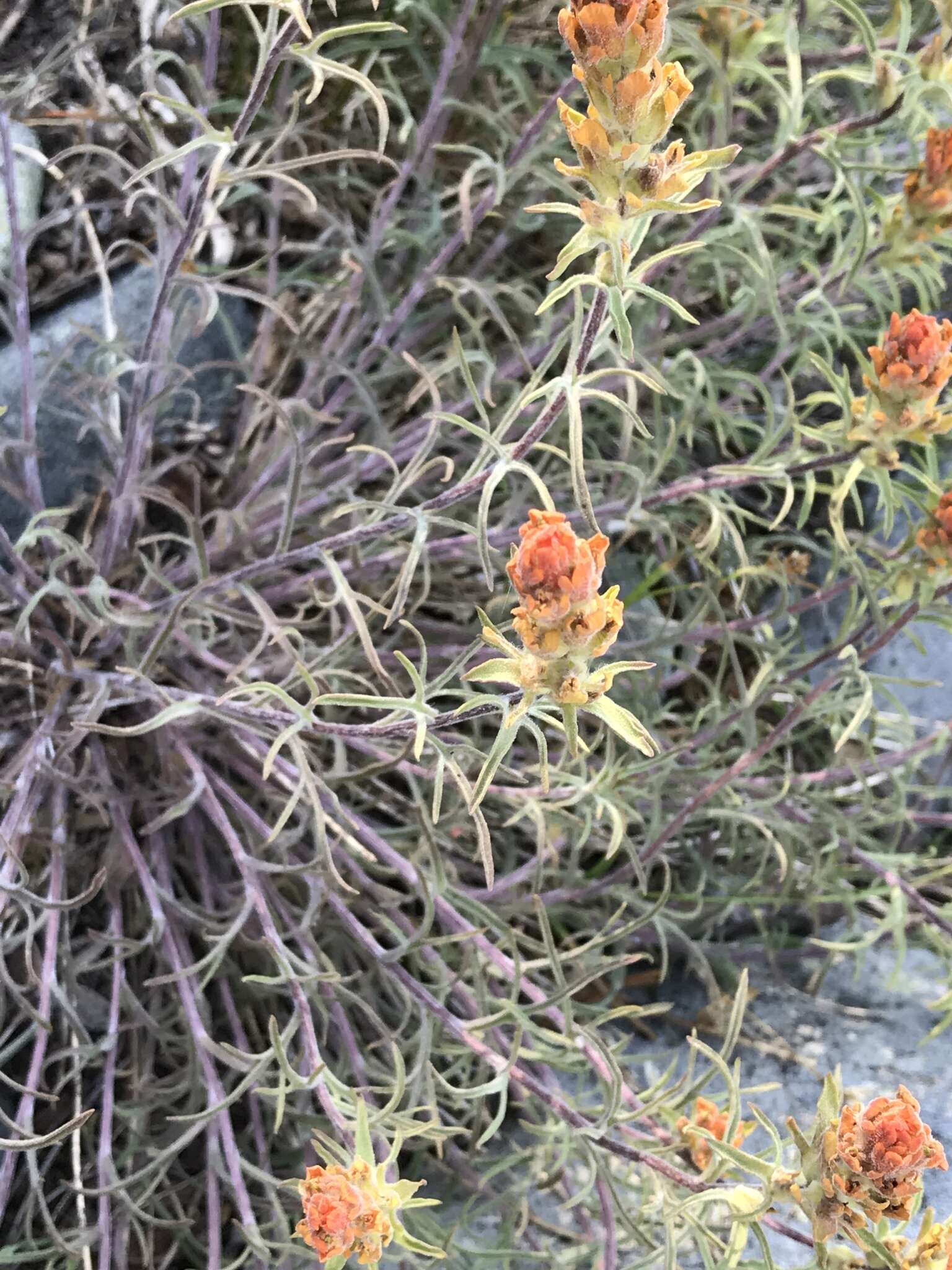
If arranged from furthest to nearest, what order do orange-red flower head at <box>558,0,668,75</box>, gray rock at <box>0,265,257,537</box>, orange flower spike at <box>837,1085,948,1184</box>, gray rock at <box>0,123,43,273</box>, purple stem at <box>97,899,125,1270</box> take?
gray rock at <box>0,123,43,273</box> → gray rock at <box>0,265,257,537</box> → purple stem at <box>97,899,125,1270</box> → orange flower spike at <box>837,1085,948,1184</box> → orange-red flower head at <box>558,0,668,75</box>

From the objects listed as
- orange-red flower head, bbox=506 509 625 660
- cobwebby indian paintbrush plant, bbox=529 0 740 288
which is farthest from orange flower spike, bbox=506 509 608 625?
cobwebby indian paintbrush plant, bbox=529 0 740 288

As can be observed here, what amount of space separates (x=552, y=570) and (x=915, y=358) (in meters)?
0.47

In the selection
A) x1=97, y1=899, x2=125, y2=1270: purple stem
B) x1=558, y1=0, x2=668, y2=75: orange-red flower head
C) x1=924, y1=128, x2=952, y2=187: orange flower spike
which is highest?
x1=558, y1=0, x2=668, y2=75: orange-red flower head

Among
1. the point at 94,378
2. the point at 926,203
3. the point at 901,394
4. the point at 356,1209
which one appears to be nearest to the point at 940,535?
the point at 901,394

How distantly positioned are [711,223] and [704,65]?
24 cm

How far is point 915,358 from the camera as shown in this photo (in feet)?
2.86

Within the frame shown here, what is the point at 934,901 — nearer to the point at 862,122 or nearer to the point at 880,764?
the point at 880,764

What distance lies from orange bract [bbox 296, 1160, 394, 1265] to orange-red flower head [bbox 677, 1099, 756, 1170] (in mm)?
290

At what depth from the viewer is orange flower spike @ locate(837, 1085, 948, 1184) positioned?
2.22 ft

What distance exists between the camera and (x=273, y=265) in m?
1.39

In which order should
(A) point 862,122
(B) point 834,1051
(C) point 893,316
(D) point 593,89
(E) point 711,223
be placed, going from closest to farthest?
Result: (D) point 593,89, (C) point 893,316, (A) point 862,122, (E) point 711,223, (B) point 834,1051

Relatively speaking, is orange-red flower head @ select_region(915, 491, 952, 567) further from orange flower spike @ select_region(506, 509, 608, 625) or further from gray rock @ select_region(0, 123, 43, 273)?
gray rock @ select_region(0, 123, 43, 273)

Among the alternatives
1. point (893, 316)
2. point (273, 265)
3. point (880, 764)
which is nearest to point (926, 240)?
point (893, 316)

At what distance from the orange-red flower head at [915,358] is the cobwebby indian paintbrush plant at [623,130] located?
0.98 ft
